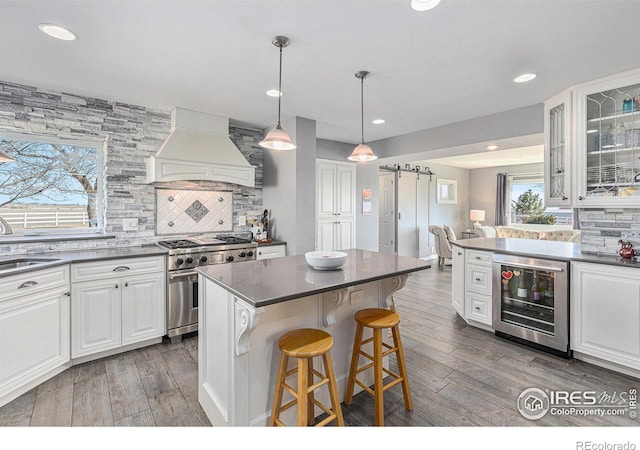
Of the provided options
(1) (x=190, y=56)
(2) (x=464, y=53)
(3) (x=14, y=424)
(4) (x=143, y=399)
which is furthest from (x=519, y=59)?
(3) (x=14, y=424)

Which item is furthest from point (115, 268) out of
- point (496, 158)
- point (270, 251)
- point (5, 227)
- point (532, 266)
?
point (496, 158)

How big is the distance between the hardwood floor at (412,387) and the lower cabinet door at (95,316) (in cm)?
17

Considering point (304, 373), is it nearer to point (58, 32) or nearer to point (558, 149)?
point (58, 32)

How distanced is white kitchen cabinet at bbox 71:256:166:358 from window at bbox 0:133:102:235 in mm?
865

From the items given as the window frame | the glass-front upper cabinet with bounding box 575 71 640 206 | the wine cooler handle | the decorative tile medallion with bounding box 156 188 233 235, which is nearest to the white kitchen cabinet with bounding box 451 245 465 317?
the wine cooler handle

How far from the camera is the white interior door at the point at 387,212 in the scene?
7.05 metres

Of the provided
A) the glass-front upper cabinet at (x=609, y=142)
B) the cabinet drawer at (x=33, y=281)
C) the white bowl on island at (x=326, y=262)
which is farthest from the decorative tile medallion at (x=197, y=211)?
the glass-front upper cabinet at (x=609, y=142)

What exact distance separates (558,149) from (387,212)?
4205 millimetres

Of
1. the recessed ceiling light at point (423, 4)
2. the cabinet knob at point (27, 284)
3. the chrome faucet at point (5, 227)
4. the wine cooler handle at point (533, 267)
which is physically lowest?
the cabinet knob at point (27, 284)

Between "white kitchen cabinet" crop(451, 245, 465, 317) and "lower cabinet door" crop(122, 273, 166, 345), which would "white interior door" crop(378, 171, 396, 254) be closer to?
"white kitchen cabinet" crop(451, 245, 465, 317)

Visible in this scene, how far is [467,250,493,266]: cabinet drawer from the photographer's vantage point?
330 centimetres

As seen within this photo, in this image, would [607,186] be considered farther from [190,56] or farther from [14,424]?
[14,424]

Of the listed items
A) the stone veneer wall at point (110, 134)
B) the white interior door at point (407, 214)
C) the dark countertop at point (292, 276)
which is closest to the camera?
the dark countertop at point (292, 276)

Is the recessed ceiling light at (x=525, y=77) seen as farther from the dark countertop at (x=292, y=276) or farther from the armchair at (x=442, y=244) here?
the armchair at (x=442, y=244)
